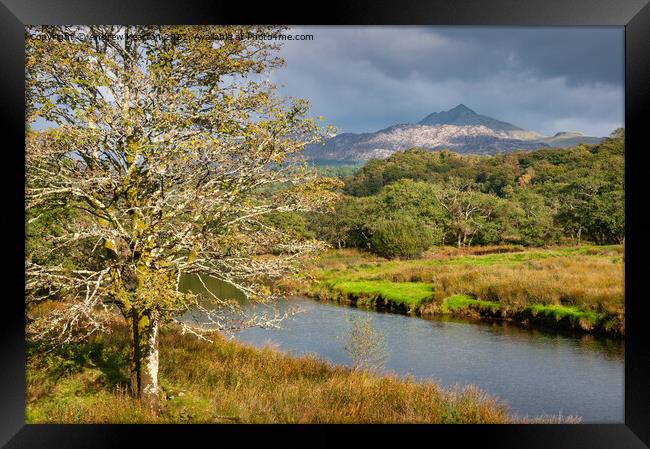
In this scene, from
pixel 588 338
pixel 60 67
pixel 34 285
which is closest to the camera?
pixel 34 285

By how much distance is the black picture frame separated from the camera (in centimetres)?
527

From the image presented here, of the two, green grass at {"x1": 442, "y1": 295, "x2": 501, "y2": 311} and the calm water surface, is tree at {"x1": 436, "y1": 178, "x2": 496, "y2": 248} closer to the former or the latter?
green grass at {"x1": 442, "y1": 295, "x2": 501, "y2": 311}

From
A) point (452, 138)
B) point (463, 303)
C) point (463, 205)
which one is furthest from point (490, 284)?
point (452, 138)

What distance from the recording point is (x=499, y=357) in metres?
10.7

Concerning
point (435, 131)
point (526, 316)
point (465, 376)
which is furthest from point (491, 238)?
point (465, 376)

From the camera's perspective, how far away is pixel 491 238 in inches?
701

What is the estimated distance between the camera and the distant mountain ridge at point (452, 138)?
12.5m

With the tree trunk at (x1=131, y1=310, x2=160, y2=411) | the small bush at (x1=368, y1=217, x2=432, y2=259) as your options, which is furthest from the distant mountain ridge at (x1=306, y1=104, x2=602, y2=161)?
the tree trunk at (x1=131, y1=310, x2=160, y2=411)

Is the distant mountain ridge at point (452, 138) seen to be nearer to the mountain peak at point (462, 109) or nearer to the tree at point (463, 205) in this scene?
the mountain peak at point (462, 109)

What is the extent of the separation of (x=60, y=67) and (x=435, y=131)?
9.95 metres

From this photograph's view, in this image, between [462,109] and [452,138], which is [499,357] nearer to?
[462,109]

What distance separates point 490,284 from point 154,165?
11834mm
